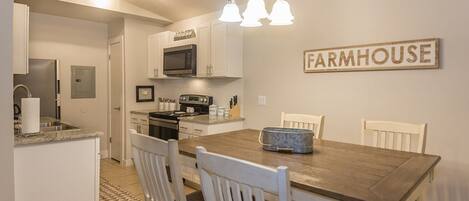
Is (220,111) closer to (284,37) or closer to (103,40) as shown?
(284,37)

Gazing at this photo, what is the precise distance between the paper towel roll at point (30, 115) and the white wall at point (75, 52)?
2563 mm

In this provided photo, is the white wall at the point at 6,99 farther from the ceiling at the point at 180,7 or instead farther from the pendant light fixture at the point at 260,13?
the ceiling at the point at 180,7

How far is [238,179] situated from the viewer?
1097 mm

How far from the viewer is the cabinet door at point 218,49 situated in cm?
363

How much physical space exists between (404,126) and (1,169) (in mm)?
2596

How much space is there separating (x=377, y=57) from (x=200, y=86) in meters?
2.53

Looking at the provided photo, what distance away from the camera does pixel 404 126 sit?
6.75ft

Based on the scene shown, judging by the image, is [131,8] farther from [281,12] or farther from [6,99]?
[281,12]

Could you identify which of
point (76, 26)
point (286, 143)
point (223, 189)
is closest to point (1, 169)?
point (223, 189)

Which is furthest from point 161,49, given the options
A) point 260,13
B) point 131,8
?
point 260,13

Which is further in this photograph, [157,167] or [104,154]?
[104,154]

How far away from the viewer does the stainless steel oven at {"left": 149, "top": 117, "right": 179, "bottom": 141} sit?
12.5ft

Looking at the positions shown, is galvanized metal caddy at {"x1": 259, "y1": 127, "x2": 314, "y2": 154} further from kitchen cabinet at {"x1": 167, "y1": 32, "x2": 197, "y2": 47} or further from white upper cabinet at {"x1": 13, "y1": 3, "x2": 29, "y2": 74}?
kitchen cabinet at {"x1": 167, "y1": 32, "x2": 197, "y2": 47}

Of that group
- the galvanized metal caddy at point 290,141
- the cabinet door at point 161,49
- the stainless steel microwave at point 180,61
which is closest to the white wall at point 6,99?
the galvanized metal caddy at point 290,141
